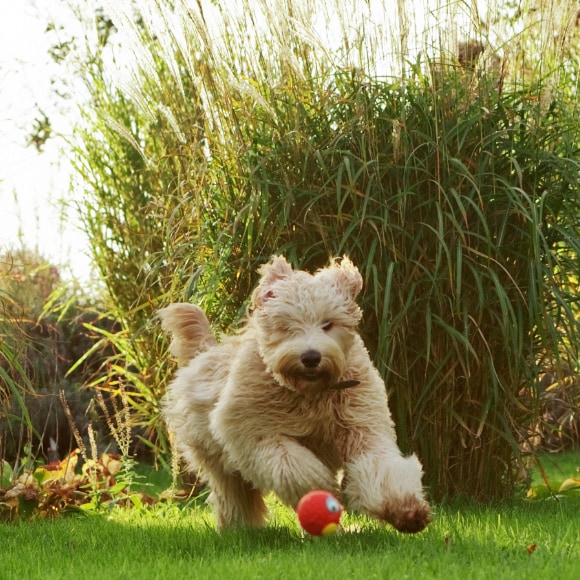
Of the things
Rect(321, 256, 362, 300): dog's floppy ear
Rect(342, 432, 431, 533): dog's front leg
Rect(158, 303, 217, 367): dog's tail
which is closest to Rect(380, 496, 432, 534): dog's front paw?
Rect(342, 432, 431, 533): dog's front leg

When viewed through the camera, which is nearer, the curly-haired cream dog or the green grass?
the green grass

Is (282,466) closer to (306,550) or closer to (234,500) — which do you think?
(306,550)

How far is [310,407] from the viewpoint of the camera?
3.92 meters

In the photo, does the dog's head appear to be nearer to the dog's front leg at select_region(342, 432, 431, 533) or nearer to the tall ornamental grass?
the dog's front leg at select_region(342, 432, 431, 533)

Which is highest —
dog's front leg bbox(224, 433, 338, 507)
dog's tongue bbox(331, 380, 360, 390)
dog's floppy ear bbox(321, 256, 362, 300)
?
dog's floppy ear bbox(321, 256, 362, 300)

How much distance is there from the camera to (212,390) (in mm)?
4309

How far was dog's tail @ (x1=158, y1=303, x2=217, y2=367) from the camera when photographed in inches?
181

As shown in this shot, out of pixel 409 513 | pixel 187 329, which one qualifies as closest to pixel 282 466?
pixel 409 513

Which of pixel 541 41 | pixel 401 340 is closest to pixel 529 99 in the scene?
pixel 541 41

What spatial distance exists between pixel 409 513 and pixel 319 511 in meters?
0.32

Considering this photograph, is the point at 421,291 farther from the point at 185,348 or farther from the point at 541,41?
the point at 541,41

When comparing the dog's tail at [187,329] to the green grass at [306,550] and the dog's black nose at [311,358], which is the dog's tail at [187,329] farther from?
the dog's black nose at [311,358]

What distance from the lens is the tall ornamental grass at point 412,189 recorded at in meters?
4.69

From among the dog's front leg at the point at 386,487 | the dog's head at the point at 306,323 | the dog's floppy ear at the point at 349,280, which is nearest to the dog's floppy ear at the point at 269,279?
the dog's head at the point at 306,323
